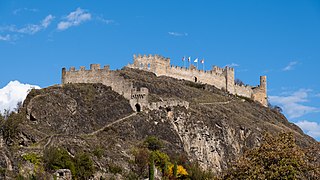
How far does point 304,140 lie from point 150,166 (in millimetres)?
39423

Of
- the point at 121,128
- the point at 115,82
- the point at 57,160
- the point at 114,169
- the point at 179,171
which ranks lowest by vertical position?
the point at 57,160

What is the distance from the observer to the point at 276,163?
4588 cm

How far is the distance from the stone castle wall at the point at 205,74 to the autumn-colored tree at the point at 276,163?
60.6 m

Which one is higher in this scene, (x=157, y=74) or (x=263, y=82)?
(x=263, y=82)

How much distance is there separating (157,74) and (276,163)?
62.3 m

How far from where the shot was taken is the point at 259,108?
4584 inches

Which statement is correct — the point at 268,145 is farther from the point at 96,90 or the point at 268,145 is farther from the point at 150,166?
the point at 96,90

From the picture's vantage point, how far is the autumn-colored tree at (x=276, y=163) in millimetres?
44625

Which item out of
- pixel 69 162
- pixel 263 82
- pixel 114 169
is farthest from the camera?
pixel 263 82

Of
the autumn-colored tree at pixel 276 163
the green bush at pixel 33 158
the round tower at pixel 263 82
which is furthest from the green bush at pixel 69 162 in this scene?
the round tower at pixel 263 82

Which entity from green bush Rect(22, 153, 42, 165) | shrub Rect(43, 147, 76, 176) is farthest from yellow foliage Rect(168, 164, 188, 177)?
green bush Rect(22, 153, 42, 165)

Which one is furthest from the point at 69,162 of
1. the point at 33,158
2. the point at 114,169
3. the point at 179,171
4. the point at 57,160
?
the point at 179,171

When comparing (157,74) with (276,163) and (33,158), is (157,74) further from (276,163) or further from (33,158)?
(276,163)

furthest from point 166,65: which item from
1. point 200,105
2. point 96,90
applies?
point 96,90
